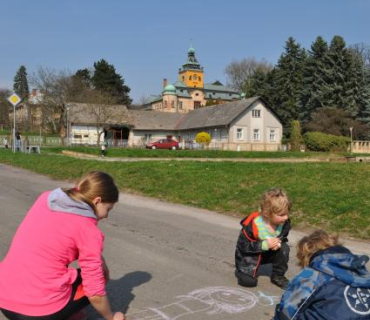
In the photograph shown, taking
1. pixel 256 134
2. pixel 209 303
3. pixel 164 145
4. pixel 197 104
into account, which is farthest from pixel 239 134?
pixel 197 104

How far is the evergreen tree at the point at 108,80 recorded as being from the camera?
83.6 m

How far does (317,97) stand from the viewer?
6397 centimetres

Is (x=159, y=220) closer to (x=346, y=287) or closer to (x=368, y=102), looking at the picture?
(x=346, y=287)

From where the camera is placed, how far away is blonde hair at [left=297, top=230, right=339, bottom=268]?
8.72 feet

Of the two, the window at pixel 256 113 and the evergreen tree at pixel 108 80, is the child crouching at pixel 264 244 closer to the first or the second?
the window at pixel 256 113

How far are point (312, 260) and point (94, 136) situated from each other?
2354 inches

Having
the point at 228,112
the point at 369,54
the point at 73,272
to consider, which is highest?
the point at 369,54

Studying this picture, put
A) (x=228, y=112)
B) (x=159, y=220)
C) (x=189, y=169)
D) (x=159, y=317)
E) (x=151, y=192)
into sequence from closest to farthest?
(x=159, y=317)
(x=159, y=220)
(x=151, y=192)
(x=189, y=169)
(x=228, y=112)

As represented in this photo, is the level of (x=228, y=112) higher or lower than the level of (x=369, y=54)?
lower

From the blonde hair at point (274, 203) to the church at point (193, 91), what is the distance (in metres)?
113

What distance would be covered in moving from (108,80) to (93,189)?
275 ft

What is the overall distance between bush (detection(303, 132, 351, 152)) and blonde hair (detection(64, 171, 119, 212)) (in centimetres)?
4819

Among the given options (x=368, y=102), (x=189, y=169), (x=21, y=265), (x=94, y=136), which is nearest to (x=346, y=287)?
(x=21, y=265)

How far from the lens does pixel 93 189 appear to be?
284 cm
